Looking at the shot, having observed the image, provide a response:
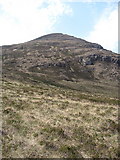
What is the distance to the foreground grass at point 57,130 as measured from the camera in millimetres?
26308

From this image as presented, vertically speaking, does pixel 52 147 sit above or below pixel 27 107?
below

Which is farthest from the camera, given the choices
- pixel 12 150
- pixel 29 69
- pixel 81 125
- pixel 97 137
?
pixel 29 69

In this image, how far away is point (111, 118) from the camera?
36.1 meters

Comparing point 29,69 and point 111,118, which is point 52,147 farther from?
point 29,69

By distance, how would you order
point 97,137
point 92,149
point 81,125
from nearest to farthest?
point 92,149 → point 97,137 → point 81,125

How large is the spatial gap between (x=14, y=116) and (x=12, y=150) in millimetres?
8307

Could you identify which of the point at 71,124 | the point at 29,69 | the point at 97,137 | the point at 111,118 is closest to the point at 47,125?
the point at 71,124

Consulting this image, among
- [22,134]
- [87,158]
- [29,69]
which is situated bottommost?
[87,158]

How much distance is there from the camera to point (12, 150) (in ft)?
83.6

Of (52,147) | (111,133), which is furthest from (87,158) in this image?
(111,133)

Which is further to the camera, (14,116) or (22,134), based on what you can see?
(14,116)

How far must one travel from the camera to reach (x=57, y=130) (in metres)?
30.2

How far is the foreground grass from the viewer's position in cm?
2631

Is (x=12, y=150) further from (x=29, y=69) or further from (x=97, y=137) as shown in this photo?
(x=29, y=69)
